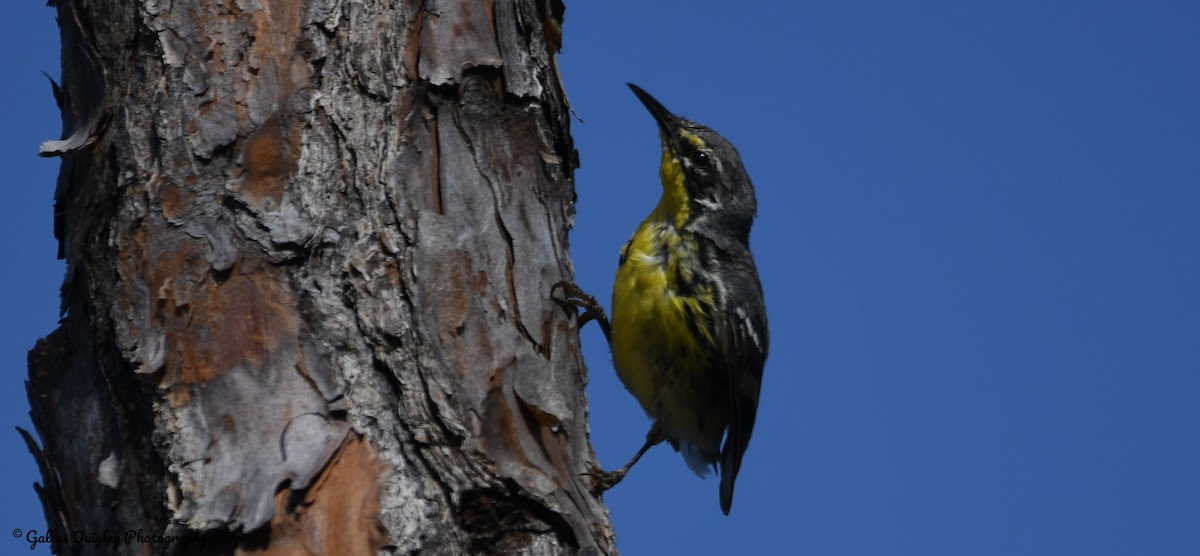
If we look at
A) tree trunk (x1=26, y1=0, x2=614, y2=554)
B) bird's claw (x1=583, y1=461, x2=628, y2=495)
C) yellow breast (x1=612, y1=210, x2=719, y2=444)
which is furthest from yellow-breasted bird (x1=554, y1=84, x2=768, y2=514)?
tree trunk (x1=26, y1=0, x2=614, y2=554)

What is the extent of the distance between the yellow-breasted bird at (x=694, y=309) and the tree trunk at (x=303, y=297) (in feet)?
5.39

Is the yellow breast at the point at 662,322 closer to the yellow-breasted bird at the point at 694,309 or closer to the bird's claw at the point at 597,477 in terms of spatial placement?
the yellow-breasted bird at the point at 694,309

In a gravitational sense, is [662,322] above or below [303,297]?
above

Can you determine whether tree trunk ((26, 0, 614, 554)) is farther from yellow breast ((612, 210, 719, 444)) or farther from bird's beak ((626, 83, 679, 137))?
bird's beak ((626, 83, 679, 137))

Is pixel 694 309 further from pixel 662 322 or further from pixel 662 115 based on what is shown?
pixel 662 115

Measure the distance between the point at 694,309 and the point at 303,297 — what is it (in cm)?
288

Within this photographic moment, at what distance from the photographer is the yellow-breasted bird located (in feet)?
19.9

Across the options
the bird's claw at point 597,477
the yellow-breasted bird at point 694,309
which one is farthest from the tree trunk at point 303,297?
the yellow-breasted bird at point 694,309

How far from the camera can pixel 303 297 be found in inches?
143

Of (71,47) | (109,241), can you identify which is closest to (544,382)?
(109,241)

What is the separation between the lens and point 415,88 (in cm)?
409

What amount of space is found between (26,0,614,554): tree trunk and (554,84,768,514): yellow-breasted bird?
1643 millimetres

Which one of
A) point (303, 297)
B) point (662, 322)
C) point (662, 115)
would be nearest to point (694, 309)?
point (662, 322)

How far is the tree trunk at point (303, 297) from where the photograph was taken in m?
3.43
